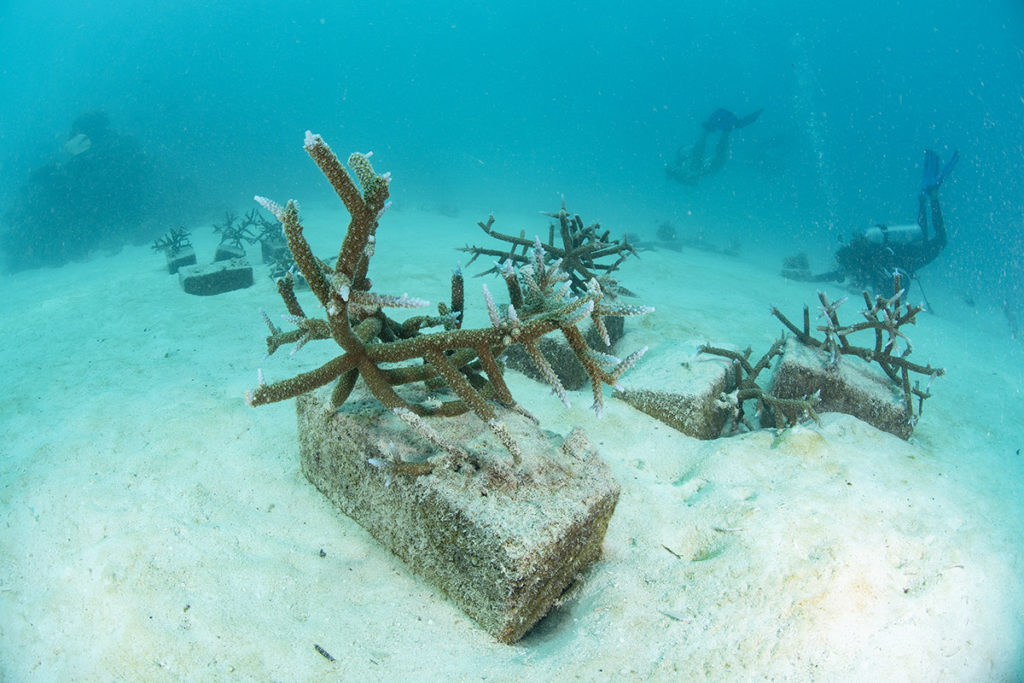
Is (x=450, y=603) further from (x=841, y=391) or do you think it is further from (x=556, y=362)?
(x=841, y=391)

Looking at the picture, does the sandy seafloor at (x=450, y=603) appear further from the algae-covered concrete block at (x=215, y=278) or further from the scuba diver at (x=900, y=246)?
the scuba diver at (x=900, y=246)

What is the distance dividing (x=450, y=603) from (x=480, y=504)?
46cm

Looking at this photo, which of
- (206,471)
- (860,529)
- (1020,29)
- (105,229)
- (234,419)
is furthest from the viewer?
(1020,29)

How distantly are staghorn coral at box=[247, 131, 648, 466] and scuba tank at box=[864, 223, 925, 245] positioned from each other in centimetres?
1306

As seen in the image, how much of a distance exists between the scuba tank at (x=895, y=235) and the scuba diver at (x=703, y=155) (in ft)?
36.5

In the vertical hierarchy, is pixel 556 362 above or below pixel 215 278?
below

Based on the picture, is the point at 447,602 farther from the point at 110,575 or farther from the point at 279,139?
the point at 279,139

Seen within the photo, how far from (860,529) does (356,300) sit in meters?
2.59

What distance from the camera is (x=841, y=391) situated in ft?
12.9

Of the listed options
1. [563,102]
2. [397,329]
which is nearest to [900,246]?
[397,329]

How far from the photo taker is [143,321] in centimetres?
542

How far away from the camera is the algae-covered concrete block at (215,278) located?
684 cm

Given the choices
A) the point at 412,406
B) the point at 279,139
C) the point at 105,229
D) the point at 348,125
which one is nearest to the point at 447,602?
the point at 412,406

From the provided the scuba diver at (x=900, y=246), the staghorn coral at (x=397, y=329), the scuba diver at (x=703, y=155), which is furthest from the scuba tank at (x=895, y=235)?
the staghorn coral at (x=397, y=329)
